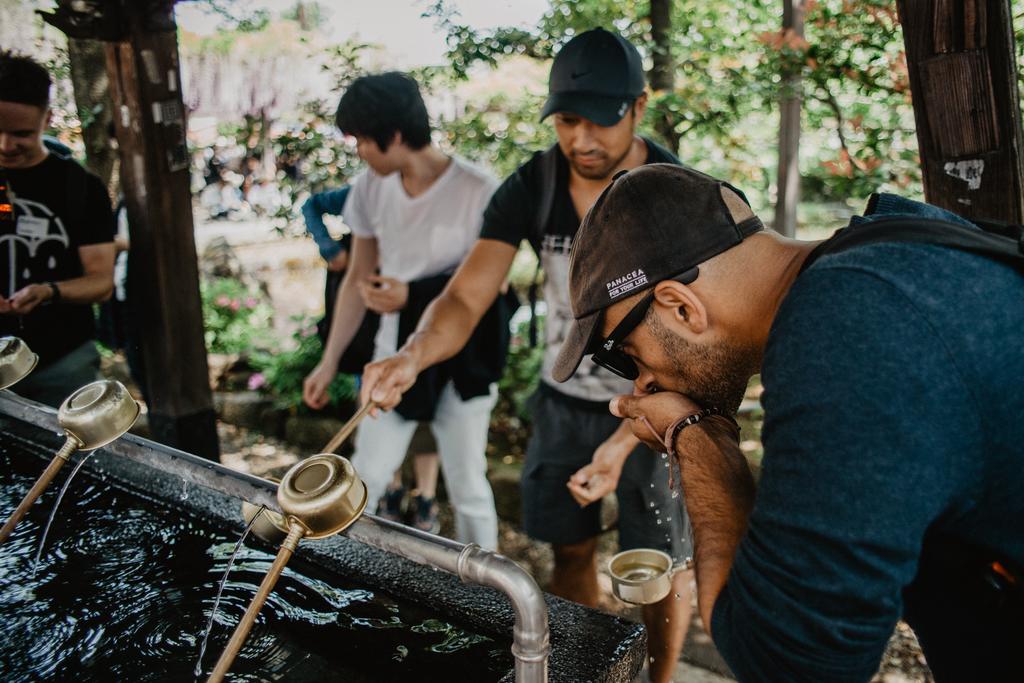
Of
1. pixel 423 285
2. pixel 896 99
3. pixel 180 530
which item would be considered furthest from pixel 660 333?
pixel 896 99

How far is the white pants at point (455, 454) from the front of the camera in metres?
3.27

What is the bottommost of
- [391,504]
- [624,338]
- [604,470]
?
[391,504]

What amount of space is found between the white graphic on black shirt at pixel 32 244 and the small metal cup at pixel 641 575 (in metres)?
2.71

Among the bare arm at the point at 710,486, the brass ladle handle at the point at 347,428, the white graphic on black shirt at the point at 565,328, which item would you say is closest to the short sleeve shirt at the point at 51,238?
the brass ladle handle at the point at 347,428

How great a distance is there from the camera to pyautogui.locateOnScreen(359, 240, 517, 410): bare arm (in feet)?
8.30

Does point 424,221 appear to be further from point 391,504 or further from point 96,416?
point 96,416

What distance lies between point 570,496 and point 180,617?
136 centimetres

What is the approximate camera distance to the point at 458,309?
2.69 m

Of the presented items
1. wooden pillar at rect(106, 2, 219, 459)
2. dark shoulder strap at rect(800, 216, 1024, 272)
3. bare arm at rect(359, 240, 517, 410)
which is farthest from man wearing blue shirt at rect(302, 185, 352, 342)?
dark shoulder strap at rect(800, 216, 1024, 272)

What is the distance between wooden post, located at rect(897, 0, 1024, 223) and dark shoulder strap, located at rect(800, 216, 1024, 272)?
1066mm

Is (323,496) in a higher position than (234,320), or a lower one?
higher

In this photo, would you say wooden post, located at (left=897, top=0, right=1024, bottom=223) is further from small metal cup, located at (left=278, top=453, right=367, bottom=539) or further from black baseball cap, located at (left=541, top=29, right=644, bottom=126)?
small metal cup, located at (left=278, top=453, right=367, bottom=539)

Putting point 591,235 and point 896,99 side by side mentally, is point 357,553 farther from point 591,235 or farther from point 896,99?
point 896,99

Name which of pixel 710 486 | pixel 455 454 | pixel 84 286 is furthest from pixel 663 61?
pixel 710 486
